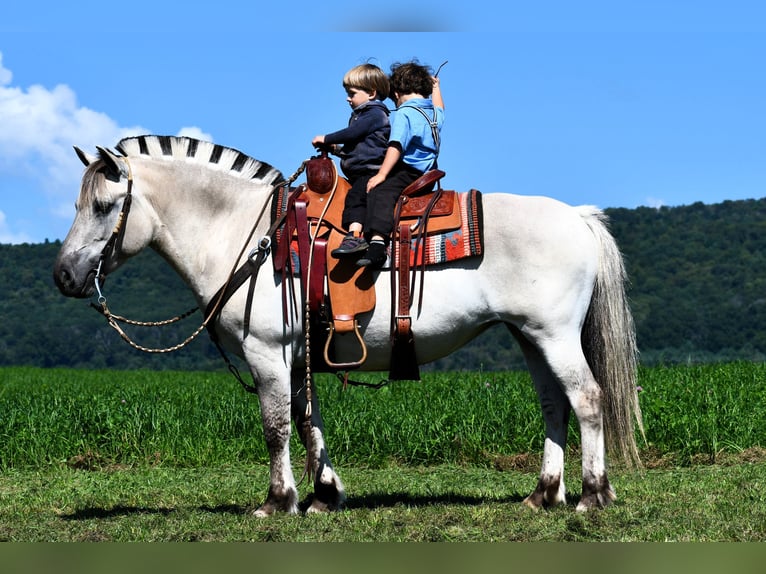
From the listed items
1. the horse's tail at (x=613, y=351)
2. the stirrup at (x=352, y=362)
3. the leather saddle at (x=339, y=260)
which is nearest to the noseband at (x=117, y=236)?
the leather saddle at (x=339, y=260)

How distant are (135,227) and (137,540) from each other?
2098 mm

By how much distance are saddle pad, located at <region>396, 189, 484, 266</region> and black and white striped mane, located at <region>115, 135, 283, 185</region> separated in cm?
139

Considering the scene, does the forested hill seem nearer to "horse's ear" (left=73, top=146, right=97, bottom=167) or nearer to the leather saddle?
the leather saddle

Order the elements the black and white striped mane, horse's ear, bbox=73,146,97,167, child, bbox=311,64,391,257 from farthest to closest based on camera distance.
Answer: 1. the black and white striped mane
2. horse's ear, bbox=73,146,97,167
3. child, bbox=311,64,391,257

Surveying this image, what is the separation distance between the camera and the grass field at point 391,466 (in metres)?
5.81

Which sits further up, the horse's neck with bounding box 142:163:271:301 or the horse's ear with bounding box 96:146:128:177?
the horse's ear with bounding box 96:146:128:177

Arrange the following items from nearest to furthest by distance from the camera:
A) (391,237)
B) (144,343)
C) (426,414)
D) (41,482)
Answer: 1. (391,237)
2. (41,482)
3. (426,414)
4. (144,343)

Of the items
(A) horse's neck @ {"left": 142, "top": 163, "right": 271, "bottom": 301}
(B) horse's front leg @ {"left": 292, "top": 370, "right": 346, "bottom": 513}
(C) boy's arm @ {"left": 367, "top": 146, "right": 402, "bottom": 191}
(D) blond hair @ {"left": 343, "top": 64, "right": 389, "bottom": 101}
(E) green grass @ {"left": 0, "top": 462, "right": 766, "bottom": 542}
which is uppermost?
(D) blond hair @ {"left": 343, "top": 64, "right": 389, "bottom": 101}

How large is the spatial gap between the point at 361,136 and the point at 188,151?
1249 mm

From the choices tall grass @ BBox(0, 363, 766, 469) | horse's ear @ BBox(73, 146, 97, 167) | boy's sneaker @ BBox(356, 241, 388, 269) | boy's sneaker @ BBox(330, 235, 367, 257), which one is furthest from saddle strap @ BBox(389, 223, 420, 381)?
tall grass @ BBox(0, 363, 766, 469)

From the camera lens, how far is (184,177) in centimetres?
659

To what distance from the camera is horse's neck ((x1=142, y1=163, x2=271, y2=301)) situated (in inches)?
257

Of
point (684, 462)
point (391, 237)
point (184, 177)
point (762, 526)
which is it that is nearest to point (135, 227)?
point (184, 177)

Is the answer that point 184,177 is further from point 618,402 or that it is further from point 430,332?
point 618,402
